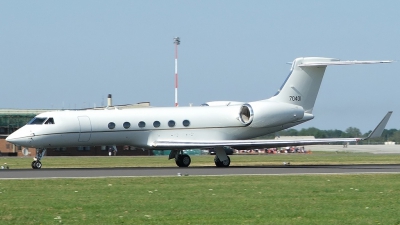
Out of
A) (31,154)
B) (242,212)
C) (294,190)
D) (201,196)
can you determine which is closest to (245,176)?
(294,190)

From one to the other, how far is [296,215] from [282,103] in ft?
76.7

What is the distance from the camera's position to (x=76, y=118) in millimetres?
34031

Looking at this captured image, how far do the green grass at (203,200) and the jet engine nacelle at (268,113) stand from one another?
12.1 meters

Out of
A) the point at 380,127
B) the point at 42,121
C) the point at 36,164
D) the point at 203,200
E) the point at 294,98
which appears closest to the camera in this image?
the point at 203,200

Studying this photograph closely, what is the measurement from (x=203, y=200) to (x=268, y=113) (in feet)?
64.5

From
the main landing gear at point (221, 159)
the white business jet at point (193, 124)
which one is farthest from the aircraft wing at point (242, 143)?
the main landing gear at point (221, 159)

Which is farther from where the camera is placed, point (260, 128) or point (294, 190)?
point (260, 128)

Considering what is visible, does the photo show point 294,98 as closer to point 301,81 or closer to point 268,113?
point 301,81

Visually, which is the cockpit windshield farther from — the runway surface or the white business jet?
the runway surface

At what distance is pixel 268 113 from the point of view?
36250 millimetres

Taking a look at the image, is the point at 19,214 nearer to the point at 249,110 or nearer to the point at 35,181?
the point at 35,181

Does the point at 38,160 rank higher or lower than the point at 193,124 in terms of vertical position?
lower

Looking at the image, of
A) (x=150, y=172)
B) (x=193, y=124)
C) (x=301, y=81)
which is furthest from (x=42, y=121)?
(x=301, y=81)

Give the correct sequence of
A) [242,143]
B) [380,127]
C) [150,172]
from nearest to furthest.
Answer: [150,172] < [380,127] < [242,143]
